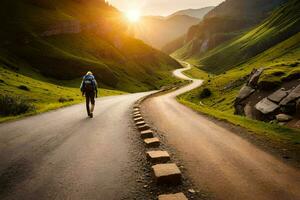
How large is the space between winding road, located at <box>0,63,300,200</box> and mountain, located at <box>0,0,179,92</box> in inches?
2430

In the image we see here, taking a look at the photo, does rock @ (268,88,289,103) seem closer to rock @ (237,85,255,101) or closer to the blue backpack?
rock @ (237,85,255,101)

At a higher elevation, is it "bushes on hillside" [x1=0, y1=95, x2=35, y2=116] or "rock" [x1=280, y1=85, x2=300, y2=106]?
"rock" [x1=280, y1=85, x2=300, y2=106]

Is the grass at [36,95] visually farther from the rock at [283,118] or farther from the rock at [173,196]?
the rock at [283,118]

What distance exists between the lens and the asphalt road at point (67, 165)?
677cm

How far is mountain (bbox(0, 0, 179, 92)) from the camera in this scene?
83.4 metres

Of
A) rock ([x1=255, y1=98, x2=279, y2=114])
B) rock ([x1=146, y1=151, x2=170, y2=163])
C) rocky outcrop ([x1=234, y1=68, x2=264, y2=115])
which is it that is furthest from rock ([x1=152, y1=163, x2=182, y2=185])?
rocky outcrop ([x1=234, y1=68, x2=264, y2=115])

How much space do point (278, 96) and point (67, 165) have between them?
2122cm

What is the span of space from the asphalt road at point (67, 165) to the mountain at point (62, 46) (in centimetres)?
6083

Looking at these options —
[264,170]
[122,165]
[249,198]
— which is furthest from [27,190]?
[264,170]

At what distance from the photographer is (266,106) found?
969 inches

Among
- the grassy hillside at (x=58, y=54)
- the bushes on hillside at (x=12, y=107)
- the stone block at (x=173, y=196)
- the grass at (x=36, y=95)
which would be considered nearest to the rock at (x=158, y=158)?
the stone block at (x=173, y=196)

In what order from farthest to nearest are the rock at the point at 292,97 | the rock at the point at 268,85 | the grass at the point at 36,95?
the grass at the point at 36,95
the rock at the point at 268,85
the rock at the point at 292,97

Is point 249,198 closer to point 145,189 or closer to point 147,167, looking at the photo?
point 145,189

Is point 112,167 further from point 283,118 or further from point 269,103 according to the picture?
point 269,103
